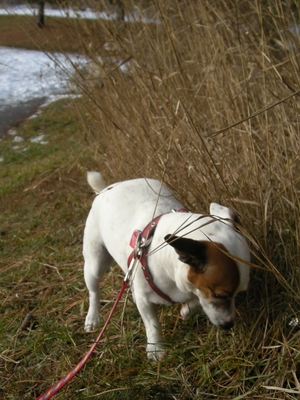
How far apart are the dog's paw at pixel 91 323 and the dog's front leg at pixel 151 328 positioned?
1.62 feet

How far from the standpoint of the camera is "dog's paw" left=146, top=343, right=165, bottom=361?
2.38 meters

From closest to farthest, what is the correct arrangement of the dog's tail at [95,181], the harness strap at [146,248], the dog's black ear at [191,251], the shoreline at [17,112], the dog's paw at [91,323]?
the dog's black ear at [191,251], the harness strap at [146,248], the dog's paw at [91,323], the dog's tail at [95,181], the shoreline at [17,112]

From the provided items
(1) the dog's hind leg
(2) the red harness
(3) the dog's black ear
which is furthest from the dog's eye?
(1) the dog's hind leg

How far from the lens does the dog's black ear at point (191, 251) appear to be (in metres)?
1.95

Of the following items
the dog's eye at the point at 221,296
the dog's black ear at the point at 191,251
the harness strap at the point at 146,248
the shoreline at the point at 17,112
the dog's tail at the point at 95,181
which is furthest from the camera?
the shoreline at the point at 17,112

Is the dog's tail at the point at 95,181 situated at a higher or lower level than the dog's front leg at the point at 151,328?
higher

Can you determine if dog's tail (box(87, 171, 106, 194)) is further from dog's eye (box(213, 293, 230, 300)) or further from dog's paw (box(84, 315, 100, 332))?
dog's eye (box(213, 293, 230, 300))

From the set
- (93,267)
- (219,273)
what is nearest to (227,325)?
(219,273)

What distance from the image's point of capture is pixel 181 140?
2902 mm

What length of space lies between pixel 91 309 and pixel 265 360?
1.14 m

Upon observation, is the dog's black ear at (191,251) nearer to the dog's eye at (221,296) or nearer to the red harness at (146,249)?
the dog's eye at (221,296)

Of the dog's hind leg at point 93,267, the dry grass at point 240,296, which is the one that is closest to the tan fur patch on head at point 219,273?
the dry grass at point 240,296

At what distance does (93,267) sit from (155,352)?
0.68m

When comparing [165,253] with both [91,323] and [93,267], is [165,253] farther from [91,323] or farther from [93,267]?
[91,323]
